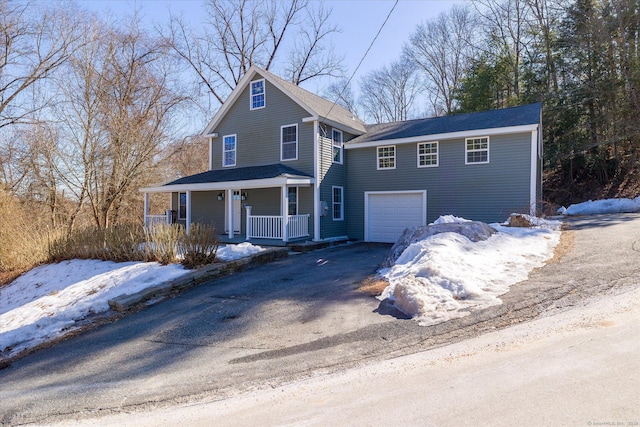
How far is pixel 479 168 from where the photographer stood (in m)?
13.7

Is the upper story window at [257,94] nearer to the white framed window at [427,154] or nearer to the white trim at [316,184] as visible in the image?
the white trim at [316,184]

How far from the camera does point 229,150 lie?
17.3 metres

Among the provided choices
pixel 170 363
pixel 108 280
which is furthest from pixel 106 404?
pixel 108 280

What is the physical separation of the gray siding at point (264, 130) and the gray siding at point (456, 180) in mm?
2518

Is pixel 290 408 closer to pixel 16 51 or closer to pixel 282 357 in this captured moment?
pixel 282 357

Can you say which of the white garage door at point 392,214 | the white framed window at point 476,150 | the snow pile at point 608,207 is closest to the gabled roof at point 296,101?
the white garage door at point 392,214

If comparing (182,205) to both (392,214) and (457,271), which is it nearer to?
(392,214)

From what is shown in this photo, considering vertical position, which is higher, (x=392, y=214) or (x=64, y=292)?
(x=392, y=214)

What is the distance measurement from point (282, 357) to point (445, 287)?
280cm

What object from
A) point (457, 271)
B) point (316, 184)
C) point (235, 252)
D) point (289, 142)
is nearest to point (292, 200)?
point (316, 184)

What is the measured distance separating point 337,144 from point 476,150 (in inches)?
218

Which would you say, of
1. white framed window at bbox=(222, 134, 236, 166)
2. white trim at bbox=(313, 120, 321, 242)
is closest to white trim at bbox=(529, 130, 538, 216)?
white trim at bbox=(313, 120, 321, 242)

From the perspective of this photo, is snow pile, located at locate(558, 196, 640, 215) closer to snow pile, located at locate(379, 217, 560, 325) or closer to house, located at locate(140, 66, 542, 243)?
house, located at locate(140, 66, 542, 243)

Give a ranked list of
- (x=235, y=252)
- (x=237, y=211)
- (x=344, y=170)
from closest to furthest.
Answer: (x=235, y=252)
(x=237, y=211)
(x=344, y=170)
